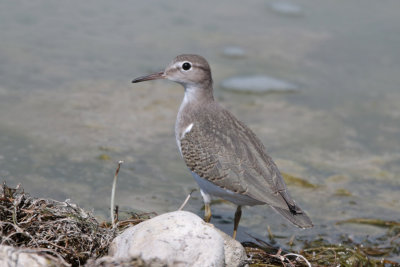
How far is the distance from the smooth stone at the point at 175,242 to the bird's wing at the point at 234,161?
0.75 metres

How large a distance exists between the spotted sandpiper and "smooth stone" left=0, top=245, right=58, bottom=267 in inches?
63.8

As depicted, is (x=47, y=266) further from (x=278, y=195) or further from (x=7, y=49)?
(x=7, y=49)

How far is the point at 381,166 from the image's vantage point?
7008 mm

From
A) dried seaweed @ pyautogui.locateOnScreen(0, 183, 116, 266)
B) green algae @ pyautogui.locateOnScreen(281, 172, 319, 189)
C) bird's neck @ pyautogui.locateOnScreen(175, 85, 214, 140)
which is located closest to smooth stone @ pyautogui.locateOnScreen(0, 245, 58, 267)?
dried seaweed @ pyautogui.locateOnScreen(0, 183, 116, 266)

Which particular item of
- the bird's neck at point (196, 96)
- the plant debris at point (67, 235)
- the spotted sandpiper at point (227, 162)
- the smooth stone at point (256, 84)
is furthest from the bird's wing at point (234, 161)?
the smooth stone at point (256, 84)

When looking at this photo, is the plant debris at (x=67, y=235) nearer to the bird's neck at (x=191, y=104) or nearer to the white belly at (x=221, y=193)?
the white belly at (x=221, y=193)

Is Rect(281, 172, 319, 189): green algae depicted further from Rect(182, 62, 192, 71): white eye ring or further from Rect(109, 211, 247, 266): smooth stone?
Rect(109, 211, 247, 266): smooth stone

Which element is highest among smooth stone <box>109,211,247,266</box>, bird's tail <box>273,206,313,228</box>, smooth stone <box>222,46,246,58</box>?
smooth stone <box>109,211,247,266</box>

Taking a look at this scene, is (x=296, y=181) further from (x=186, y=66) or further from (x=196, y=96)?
(x=186, y=66)

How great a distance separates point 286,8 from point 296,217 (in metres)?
6.80

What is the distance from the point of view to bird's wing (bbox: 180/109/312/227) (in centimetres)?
479

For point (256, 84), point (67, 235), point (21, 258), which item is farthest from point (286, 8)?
point (21, 258)

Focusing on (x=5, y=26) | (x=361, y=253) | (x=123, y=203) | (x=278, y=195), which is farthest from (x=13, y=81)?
(x=361, y=253)

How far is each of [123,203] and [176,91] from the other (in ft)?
9.50
